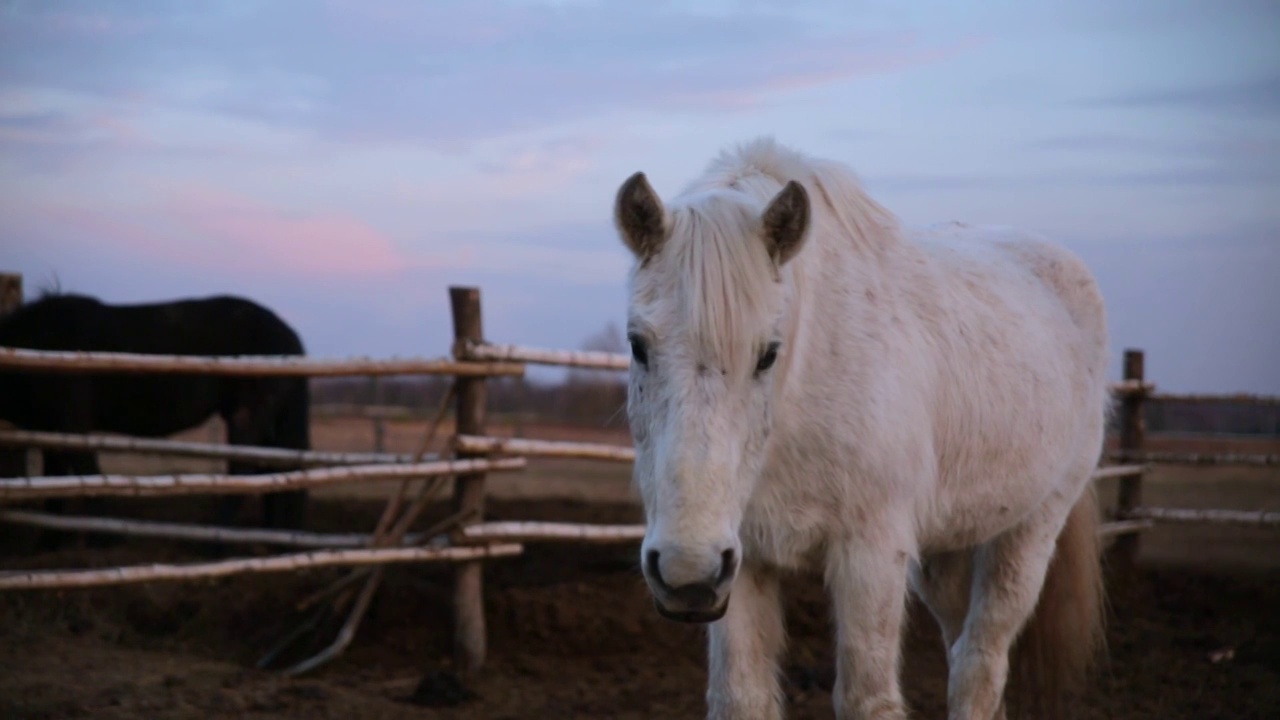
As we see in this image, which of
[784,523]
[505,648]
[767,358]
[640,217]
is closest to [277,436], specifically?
[505,648]

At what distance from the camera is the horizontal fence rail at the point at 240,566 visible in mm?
4684

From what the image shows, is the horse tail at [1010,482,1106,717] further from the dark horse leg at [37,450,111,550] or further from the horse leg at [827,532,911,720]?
the dark horse leg at [37,450,111,550]

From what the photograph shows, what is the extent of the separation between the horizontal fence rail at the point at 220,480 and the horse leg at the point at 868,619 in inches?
121

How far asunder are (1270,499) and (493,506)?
424 inches

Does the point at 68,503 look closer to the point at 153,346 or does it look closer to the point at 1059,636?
the point at 153,346

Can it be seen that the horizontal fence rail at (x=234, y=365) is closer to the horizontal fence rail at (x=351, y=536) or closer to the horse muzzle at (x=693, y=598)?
the horizontal fence rail at (x=351, y=536)

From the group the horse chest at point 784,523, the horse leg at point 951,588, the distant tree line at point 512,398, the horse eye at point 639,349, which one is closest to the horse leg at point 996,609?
the horse leg at point 951,588

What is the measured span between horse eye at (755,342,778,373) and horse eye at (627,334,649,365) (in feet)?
0.78

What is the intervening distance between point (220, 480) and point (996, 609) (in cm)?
335

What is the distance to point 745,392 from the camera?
2.43 meters

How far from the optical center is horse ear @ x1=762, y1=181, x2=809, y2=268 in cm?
249

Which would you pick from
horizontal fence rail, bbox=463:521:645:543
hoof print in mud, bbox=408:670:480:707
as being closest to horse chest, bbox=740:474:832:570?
hoof print in mud, bbox=408:670:480:707

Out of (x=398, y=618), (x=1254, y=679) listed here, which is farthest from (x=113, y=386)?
(x=1254, y=679)

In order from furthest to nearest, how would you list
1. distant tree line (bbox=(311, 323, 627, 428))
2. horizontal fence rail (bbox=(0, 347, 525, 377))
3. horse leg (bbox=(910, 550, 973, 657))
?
distant tree line (bbox=(311, 323, 627, 428)), horizontal fence rail (bbox=(0, 347, 525, 377)), horse leg (bbox=(910, 550, 973, 657))
